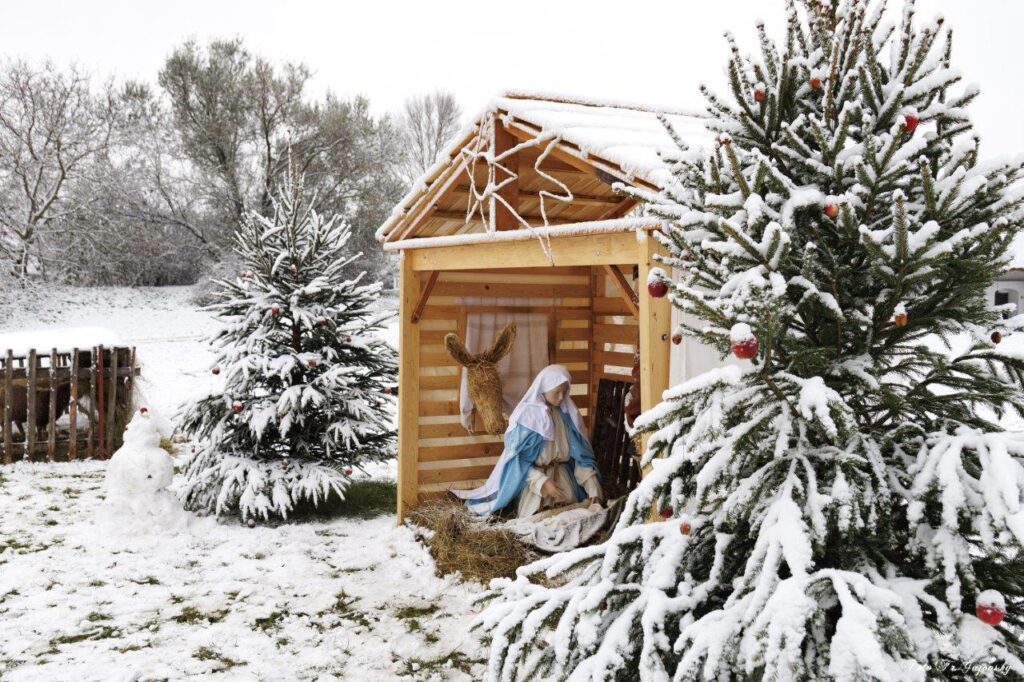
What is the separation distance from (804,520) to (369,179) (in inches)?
921

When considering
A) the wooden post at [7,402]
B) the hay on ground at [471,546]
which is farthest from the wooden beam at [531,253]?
the wooden post at [7,402]

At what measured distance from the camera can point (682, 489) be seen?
112 inches

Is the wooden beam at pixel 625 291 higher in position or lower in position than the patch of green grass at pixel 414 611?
higher

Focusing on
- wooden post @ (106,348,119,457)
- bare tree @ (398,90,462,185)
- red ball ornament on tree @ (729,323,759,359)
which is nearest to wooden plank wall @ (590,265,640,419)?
red ball ornament on tree @ (729,323,759,359)

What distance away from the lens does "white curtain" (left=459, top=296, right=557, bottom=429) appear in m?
8.03

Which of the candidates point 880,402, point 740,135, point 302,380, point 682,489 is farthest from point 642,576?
point 302,380

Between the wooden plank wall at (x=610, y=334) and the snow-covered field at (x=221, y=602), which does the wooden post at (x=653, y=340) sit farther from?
the wooden plank wall at (x=610, y=334)

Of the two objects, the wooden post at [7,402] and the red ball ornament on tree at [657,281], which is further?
the wooden post at [7,402]

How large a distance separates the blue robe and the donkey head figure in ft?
1.58

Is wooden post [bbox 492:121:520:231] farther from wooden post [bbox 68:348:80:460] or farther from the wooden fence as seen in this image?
wooden post [bbox 68:348:80:460]

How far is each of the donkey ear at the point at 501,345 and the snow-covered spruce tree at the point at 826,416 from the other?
4.58 m

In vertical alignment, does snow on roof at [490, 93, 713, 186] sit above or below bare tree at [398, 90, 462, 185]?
below

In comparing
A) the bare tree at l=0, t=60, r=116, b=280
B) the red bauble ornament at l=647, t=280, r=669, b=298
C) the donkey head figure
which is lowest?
the donkey head figure

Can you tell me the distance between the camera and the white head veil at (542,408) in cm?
705
